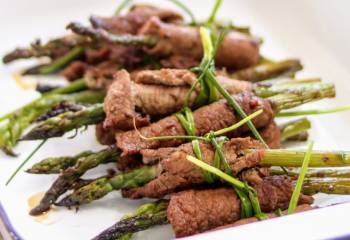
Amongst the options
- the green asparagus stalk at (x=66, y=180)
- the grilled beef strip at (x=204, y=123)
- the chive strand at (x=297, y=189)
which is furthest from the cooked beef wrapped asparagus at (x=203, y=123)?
the chive strand at (x=297, y=189)

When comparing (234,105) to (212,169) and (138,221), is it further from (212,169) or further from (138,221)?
(138,221)

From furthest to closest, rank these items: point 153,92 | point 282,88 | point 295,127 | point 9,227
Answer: point 295,127
point 282,88
point 153,92
point 9,227

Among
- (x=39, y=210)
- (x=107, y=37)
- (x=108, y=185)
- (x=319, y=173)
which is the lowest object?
(x=39, y=210)

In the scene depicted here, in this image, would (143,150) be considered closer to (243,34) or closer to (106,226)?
(106,226)

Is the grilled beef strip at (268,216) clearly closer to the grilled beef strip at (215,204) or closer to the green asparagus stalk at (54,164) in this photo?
the grilled beef strip at (215,204)

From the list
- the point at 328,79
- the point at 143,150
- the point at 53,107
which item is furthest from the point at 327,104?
the point at 53,107

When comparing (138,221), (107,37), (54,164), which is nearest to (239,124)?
(138,221)

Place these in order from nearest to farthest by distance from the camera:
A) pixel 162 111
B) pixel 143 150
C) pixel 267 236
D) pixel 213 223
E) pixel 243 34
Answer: pixel 267 236
pixel 213 223
pixel 143 150
pixel 162 111
pixel 243 34
